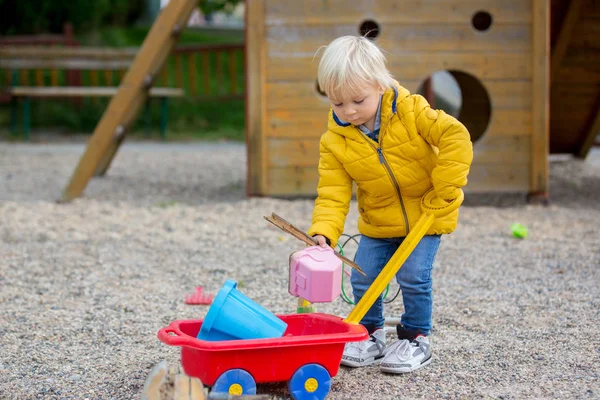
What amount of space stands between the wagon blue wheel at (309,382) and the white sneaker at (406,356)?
364mm

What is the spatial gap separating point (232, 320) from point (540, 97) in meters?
4.28

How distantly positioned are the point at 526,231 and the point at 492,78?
144 cm

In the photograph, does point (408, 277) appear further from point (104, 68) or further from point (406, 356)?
point (104, 68)

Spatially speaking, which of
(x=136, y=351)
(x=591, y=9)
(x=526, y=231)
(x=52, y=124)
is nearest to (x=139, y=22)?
(x=52, y=124)

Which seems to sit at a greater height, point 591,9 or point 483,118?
point 591,9

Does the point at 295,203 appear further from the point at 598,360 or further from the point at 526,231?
the point at 598,360

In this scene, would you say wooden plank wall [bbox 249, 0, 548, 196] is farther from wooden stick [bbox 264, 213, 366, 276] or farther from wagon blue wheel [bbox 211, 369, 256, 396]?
wagon blue wheel [bbox 211, 369, 256, 396]

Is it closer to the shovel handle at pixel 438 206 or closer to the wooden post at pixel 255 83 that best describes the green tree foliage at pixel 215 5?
the wooden post at pixel 255 83

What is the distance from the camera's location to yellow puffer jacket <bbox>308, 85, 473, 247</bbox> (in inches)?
108

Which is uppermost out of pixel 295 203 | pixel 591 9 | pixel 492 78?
pixel 591 9

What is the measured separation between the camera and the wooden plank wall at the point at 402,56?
6160mm

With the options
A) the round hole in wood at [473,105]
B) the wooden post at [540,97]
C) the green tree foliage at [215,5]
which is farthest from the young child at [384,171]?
the green tree foliage at [215,5]

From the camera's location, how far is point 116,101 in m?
6.21

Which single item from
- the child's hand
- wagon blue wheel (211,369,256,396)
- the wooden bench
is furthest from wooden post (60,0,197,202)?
the wooden bench
